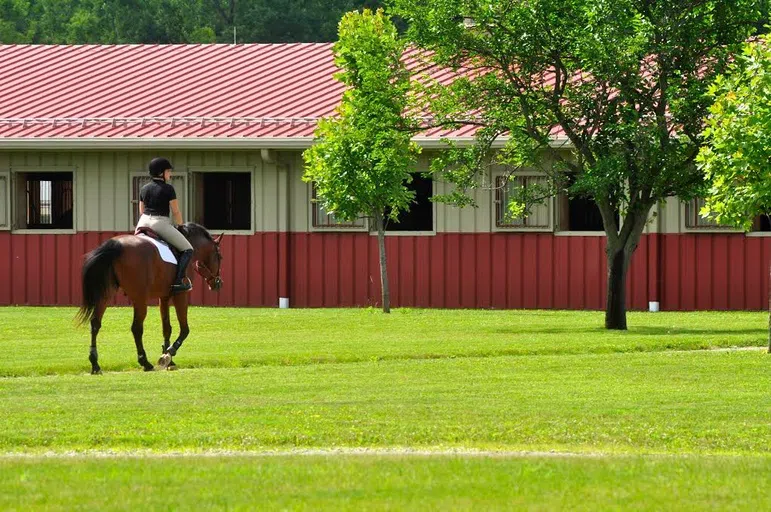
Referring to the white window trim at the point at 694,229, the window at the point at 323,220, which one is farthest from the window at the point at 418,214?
the white window trim at the point at 694,229

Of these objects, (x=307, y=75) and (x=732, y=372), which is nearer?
(x=732, y=372)

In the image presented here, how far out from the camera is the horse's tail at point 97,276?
63.3ft

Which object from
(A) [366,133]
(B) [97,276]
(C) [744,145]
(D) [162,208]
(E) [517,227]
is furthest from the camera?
(E) [517,227]

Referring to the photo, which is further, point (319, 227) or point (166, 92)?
point (166, 92)

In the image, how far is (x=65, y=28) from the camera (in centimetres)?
6744

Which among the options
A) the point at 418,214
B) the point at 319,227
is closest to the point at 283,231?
the point at 319,227

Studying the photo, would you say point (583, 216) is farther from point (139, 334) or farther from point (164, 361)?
point (139, 334)

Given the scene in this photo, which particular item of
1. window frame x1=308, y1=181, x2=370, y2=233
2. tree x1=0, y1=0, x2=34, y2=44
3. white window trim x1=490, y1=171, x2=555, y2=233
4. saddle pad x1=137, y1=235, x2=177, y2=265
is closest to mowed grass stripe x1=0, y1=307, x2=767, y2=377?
saddle pad x1=137, y1=235, x2=177, y2=265

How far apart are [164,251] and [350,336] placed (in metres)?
5.65

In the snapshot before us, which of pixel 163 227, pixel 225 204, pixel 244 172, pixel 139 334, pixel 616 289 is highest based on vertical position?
pixel 244 172

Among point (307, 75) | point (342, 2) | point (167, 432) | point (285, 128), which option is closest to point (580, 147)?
point (285, 128)

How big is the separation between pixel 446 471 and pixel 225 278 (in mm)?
23435

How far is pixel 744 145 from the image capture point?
20.8 m

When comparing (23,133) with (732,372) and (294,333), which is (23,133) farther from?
(732,372)
